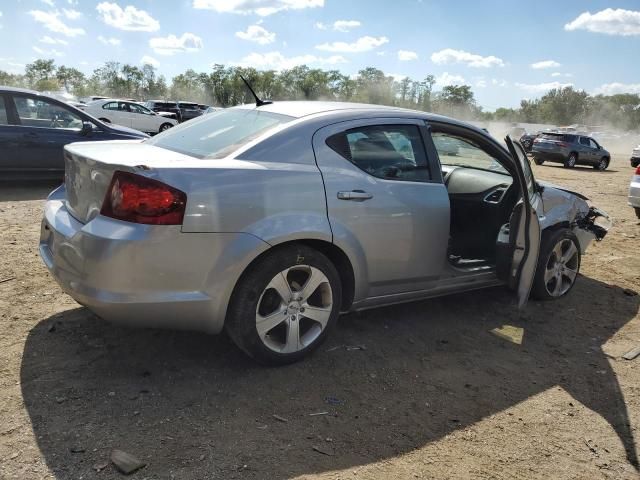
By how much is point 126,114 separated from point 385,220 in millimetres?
22014

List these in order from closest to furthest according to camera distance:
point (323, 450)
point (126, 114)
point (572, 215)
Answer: point (323, 450), point (572, 215), point (126, 114)

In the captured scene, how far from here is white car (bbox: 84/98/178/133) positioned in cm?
2250

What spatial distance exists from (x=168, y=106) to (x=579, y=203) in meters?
30.3

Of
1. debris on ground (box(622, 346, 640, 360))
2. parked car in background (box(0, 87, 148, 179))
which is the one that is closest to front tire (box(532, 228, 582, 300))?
debris on ground (box(622, 346, 640, 360))

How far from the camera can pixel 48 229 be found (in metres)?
3.27

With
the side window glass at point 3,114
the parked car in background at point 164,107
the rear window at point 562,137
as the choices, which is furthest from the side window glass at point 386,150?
the parked car in background at point 164,107

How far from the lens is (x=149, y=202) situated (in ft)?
8.79

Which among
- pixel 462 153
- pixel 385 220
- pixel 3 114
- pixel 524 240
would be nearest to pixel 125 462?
pixel 385 220

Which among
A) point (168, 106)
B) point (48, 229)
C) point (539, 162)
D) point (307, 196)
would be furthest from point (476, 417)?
point (168, 106)

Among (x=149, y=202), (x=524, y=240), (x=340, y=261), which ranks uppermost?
(x=149, y=202)

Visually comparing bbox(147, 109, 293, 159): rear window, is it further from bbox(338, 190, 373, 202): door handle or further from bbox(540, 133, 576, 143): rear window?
bbox(540, 133, 576, 143): rear window

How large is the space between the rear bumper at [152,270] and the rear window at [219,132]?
0.63 m

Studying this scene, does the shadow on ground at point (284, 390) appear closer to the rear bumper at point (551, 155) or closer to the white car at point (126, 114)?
the white car at point (126, 114)

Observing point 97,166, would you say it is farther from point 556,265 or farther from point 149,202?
point 556,265
